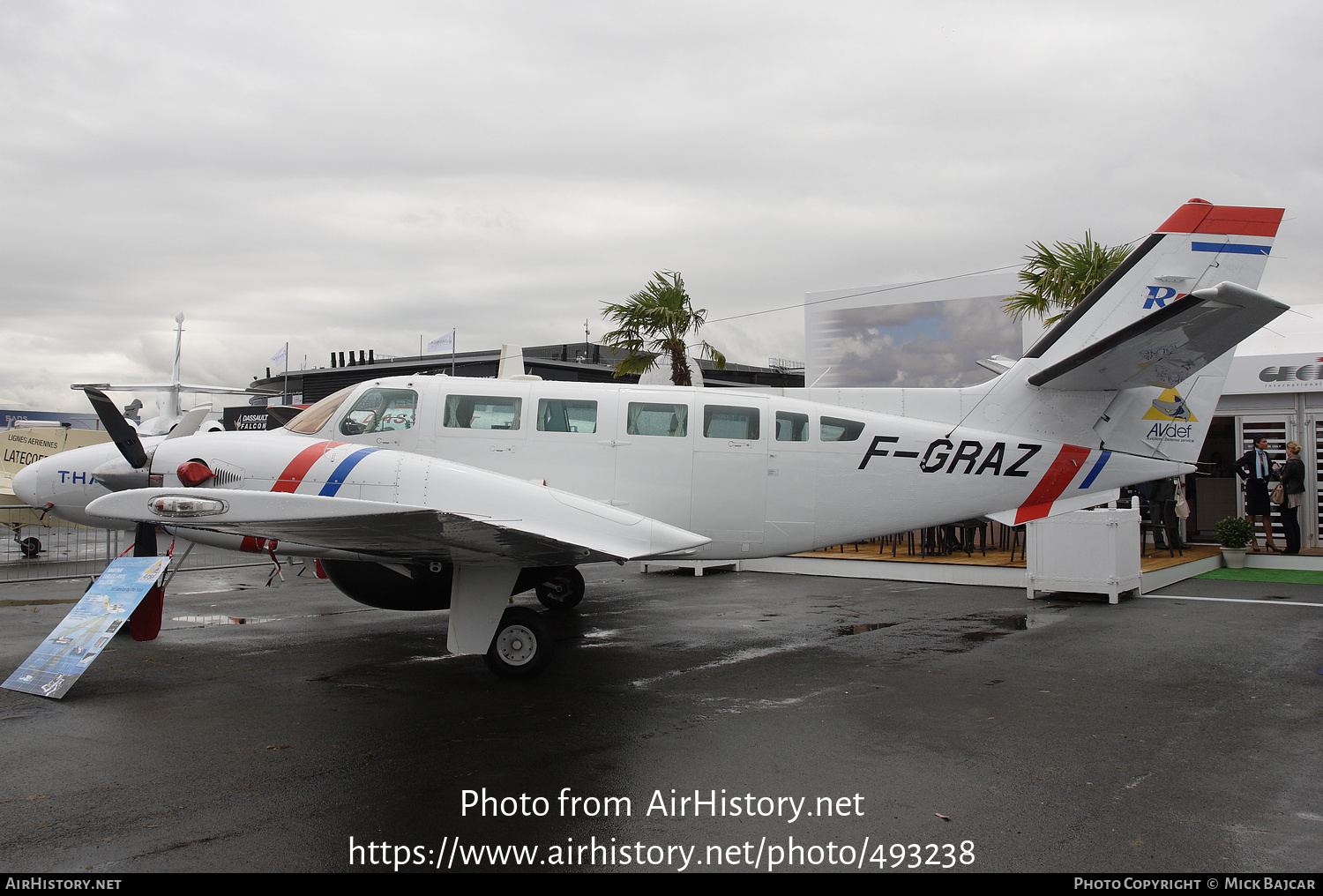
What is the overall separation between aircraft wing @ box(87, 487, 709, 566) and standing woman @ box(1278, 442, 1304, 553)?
43.7ft

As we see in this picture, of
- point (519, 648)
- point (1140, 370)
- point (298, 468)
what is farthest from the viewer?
point (1140, 370)

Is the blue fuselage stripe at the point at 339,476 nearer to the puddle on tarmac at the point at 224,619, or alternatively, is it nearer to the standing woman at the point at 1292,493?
the puddle on tarmac at the point at 224,619

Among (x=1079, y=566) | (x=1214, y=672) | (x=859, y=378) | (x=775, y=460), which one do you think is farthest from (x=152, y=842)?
(x=859, y=378)

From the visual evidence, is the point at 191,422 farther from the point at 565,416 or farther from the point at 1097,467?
the point at 1097,467

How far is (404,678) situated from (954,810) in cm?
533

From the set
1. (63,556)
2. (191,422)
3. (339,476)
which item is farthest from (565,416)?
(63,556)

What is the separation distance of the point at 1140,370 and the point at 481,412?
6.88m

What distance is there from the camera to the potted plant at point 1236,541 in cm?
1555

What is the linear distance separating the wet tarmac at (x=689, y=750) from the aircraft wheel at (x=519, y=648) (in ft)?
0.55

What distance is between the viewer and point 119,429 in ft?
26.5

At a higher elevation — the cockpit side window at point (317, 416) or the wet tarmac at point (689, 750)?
the cockpit side window at point (317, 416)

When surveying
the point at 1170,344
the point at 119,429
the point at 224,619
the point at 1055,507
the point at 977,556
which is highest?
the point at 1170,344

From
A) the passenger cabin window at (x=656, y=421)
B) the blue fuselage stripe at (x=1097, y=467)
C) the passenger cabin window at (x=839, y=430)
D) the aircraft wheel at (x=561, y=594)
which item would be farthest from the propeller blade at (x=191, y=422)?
the blue fuselage stripe at (x=1097, y=467)
